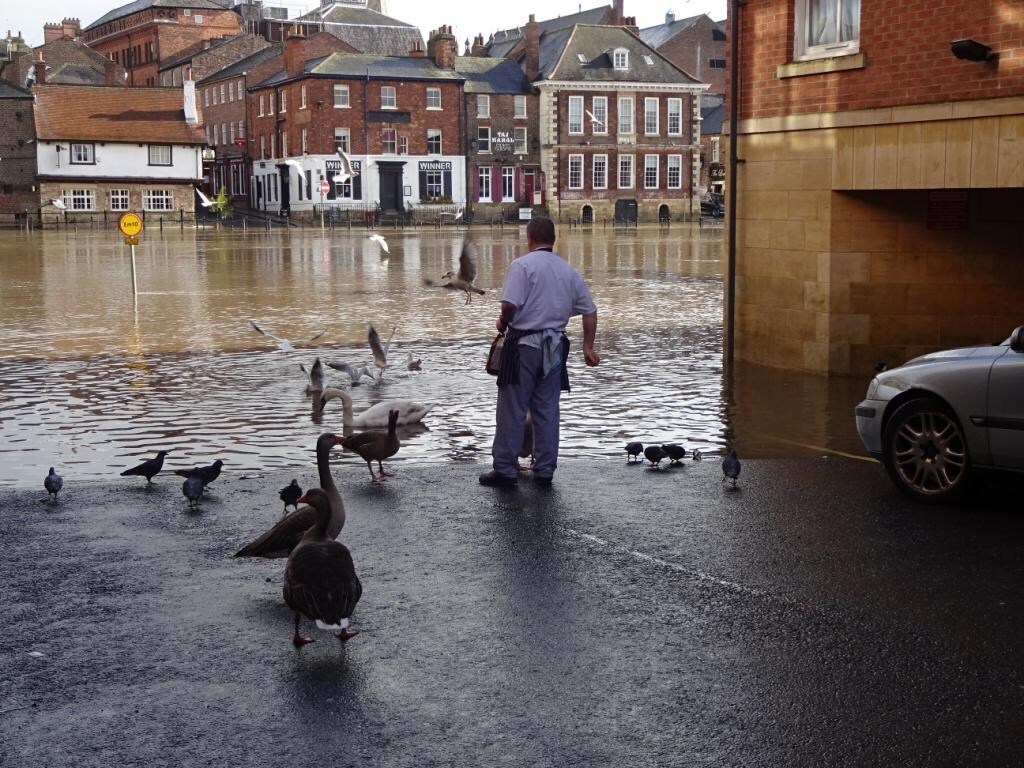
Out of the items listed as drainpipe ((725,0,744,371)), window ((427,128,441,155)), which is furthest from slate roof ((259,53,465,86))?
drainpipe ((725,0,744,371))

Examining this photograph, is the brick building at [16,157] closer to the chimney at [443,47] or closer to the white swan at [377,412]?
the chimney at [443,47]

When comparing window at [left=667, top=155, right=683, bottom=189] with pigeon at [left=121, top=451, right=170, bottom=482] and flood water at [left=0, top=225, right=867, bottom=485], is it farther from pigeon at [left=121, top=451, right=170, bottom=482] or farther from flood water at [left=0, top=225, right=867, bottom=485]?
pigeon at [left=121, top=451, right=170, bottom=482]

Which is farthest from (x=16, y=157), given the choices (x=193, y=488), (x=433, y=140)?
(x=193, y=488)

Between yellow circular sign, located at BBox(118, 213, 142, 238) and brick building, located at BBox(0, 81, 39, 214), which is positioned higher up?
brick building, located at BBox(0, 81, 39, 214)

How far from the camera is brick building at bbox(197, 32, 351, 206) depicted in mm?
95688

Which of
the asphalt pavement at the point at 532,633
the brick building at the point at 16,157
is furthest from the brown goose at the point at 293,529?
the brick building at the point at 16,157

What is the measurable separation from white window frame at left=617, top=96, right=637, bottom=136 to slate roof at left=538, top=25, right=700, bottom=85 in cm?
133

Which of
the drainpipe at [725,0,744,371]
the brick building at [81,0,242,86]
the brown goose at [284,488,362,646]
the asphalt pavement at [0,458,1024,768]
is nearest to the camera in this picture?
the asphalt pavement at [0,458,1024,768]

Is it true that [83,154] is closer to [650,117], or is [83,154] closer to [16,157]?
[16,157]

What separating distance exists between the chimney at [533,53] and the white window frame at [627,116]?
19.6 ft

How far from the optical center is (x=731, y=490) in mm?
9266

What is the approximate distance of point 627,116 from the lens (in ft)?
300

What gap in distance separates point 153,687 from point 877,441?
5.37 meters

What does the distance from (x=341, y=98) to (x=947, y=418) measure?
81.4 meters
